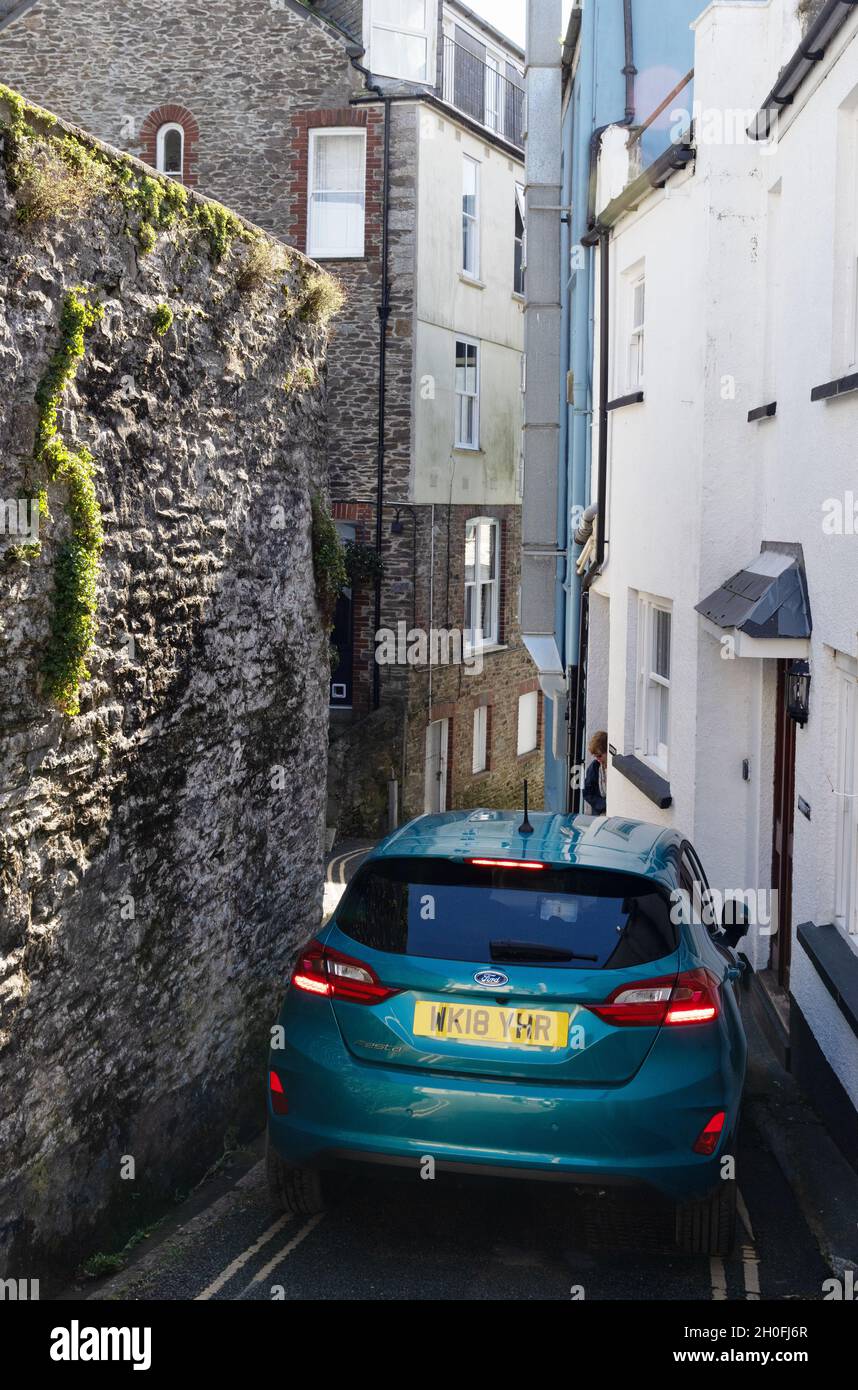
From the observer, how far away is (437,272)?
77.0 feet

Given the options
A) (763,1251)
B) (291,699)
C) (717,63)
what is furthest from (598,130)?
(763,1251)

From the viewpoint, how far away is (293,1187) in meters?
5.75

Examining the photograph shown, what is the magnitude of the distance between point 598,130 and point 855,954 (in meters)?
11.5

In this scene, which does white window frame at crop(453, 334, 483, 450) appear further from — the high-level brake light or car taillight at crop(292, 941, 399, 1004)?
car taillight at crop(292, 941, 399, 1004)

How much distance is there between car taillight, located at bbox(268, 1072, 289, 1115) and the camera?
18.1 feet

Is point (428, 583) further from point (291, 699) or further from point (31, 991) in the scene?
point (31, 991)

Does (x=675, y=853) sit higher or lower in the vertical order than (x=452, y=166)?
lower

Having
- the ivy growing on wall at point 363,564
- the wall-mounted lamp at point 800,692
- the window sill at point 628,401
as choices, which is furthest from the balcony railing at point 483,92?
the wall-mounted lamp at point 800,692

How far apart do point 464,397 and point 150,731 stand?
19482 millimetres

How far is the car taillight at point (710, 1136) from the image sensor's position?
520 cm

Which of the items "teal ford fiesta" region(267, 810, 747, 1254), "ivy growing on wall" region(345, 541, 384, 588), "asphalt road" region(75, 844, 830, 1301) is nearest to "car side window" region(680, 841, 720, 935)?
"teal ford fiesta" region(267, 810, 747, 1254)

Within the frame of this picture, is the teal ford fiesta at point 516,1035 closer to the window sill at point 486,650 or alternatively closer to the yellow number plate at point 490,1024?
the yellow number plate at point 490,1024

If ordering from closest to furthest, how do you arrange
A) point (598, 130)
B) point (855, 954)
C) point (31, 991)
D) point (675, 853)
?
point (31, 991), point (675, 853), point (855, 954), point (598, 130)

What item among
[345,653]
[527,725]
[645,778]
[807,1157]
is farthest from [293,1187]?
[527,725]
